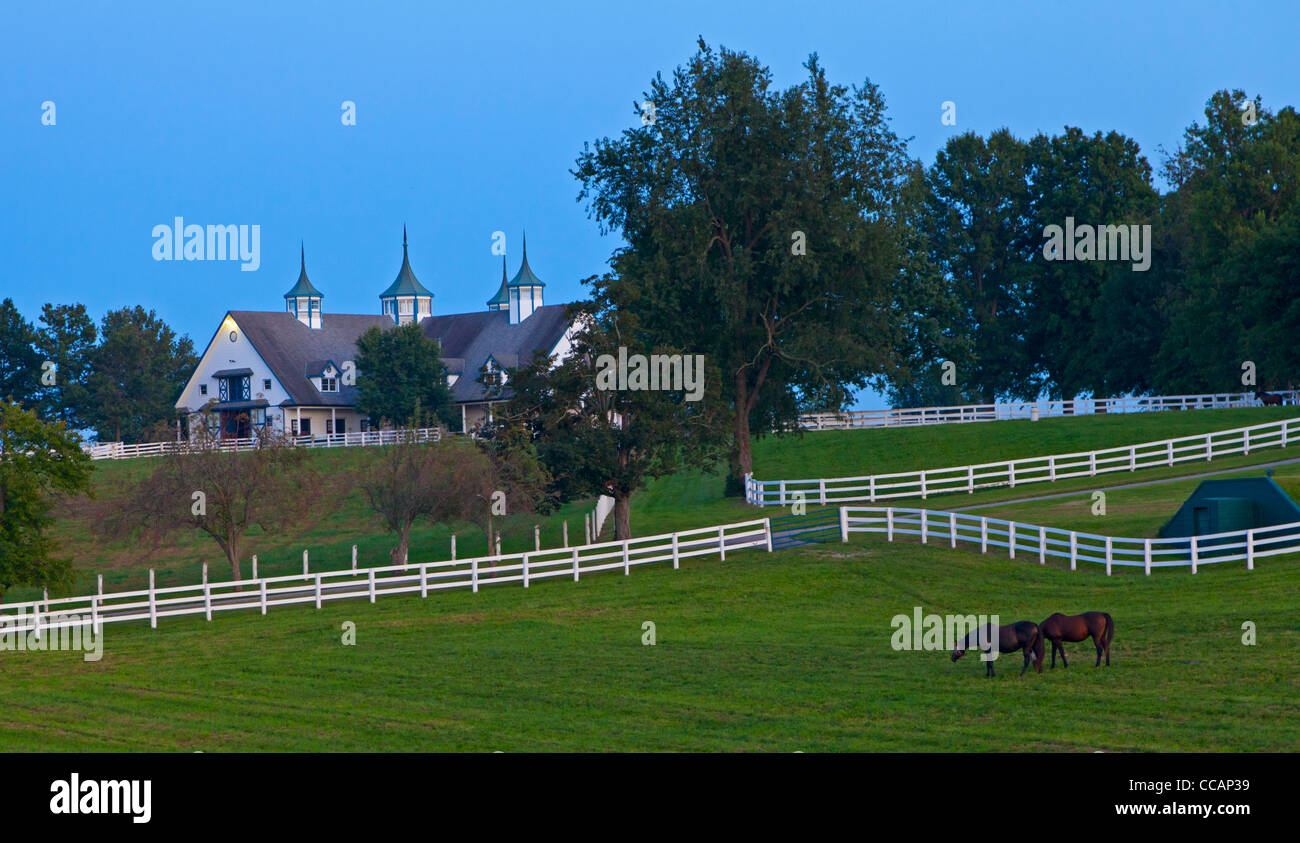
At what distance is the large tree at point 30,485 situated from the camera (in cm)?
3356

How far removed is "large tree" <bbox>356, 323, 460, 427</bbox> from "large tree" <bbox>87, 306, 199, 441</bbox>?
841 inches

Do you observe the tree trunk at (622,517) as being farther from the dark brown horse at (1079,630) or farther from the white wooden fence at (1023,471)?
the dark brown horse at (1079,630)

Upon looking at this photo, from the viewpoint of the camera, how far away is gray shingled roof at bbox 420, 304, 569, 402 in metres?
84.6

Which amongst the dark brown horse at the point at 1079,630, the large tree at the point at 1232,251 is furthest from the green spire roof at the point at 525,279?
the dark brown horse at the point at 1079,630

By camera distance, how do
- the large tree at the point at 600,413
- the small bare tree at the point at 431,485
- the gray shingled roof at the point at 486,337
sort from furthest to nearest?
the gray shingled roof at the point at 486,337 < the large tree at the point at 600,413 < the small bare tree at the point at 431,485

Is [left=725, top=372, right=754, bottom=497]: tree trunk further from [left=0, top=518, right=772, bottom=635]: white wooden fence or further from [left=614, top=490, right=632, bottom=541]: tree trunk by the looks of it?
[left=0, top=518, right=772, bottom=635]: white wooden fence

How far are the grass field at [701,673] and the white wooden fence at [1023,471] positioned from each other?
10.9 meters

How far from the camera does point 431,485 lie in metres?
39.4

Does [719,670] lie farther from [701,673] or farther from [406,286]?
[406,286]

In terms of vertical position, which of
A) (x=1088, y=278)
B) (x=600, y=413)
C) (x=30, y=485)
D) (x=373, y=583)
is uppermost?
(x=1088, y=278)

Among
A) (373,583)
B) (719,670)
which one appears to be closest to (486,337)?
(373,583)

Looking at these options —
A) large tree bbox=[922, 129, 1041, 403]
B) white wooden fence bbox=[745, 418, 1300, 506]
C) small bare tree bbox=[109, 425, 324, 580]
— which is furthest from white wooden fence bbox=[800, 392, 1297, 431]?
small bare tree bbox=[109, 425, 324, 580]

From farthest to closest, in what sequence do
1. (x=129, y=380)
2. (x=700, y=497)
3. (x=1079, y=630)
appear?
(x=129, y=380), (x=700, y=497), (x=1079, y=630)

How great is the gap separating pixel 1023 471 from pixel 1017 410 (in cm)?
2268
